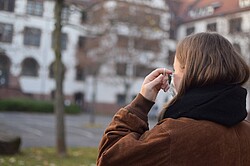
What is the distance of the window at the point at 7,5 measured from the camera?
1461 cm

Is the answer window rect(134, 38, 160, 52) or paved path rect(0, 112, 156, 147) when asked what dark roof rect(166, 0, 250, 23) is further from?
Answer: paved path rect(0, 112, 156, 147)

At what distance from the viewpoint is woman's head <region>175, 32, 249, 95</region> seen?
182cm

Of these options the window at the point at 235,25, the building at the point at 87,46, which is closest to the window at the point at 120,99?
the building at the point at 87,46

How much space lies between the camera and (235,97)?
1.80 m

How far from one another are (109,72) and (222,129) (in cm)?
3442

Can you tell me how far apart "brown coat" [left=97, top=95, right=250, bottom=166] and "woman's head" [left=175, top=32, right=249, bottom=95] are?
0.20 m

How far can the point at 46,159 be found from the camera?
9.01 metres

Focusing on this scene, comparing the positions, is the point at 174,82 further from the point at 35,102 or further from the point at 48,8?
the point at 35,102

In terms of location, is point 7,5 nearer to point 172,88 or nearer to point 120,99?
point 172,88

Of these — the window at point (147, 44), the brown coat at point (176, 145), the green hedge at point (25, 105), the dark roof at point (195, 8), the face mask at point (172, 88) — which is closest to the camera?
the brown coat at point (176, 145)

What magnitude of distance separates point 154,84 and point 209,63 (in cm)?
27

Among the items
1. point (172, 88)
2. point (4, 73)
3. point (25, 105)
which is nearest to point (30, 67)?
point (4, 73)

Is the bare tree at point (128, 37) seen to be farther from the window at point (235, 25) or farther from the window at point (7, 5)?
the window at point (7, 5)

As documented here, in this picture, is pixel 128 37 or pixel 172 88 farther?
pixel 128 37
